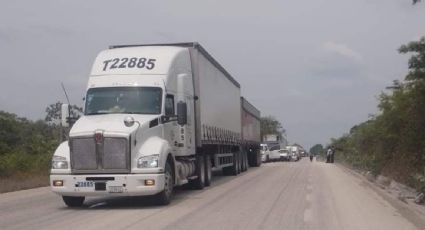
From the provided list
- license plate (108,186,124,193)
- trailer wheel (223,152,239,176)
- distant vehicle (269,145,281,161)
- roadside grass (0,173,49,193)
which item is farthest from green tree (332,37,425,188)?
distant vehicle (269,145,281,161)

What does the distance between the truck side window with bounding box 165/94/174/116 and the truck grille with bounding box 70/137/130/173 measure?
223 centimetres

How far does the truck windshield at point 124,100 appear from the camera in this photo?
16859 mm

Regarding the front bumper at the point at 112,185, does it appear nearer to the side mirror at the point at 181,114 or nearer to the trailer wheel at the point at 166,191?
the trailer wheel at the point at 166,191

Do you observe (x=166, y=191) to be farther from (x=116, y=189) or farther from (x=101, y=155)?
(x=101, y=155)

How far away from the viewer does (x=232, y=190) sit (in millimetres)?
21484

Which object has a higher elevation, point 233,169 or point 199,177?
point 233,169

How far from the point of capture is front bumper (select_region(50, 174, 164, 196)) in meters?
15.4

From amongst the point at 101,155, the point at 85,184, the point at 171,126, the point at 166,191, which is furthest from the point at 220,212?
the point at 171,126

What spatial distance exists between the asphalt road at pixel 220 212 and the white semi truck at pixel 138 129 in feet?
2.07

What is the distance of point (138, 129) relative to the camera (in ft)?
51.8

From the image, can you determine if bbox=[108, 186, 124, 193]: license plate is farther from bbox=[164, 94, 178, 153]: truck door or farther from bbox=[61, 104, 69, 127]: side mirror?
bbox=[61, 104, 69, 127]: side mirror

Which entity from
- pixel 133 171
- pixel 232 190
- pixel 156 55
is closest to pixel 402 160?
pixel 232 190

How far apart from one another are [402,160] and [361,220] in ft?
44.8

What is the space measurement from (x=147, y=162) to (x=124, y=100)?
7.15 ft
